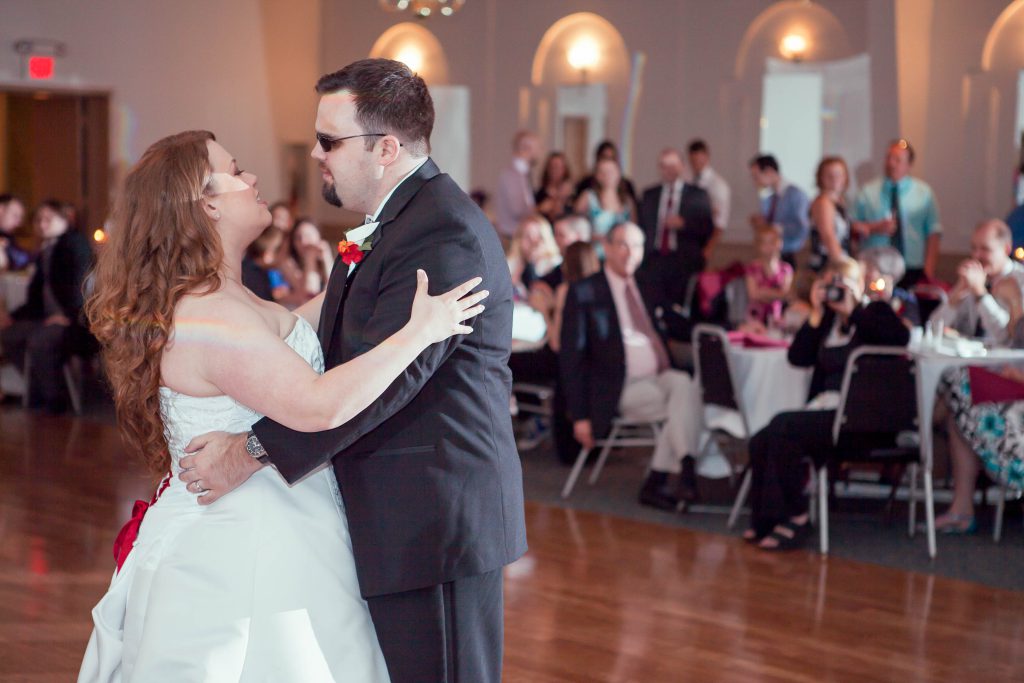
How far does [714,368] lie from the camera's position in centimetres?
534

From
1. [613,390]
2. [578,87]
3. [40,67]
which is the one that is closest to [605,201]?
[613,390]

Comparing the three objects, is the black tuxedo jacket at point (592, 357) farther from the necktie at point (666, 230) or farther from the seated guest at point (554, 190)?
the seated guest at point (554, 190)

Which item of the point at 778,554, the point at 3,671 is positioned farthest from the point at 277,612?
the point at 778,554

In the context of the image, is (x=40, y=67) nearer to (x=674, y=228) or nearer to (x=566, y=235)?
(x=674, y=228)

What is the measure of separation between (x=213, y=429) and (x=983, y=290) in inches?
177

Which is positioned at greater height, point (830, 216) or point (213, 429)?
point (830, 216)

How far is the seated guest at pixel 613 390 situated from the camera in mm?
5547

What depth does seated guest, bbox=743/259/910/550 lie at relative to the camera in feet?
16.2

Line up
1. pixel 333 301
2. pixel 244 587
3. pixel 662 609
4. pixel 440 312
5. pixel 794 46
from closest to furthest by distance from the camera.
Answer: pixel 440 312 → pixel 244 587 → pixel 333 301 → pixel 662 609 → pixel 794 46

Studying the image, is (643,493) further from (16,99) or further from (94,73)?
(16,99)

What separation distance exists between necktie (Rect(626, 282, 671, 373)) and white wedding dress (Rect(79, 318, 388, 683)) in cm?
392

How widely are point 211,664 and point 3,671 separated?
1780 millimetres

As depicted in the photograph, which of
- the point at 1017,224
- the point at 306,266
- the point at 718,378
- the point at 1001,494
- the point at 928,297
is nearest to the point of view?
the point at 1001,494

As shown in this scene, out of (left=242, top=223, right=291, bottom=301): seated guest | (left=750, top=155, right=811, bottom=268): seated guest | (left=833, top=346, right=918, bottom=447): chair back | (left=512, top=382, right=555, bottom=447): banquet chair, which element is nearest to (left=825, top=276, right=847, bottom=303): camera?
(left=833, top=346, right=918, bottom=447): chair back
